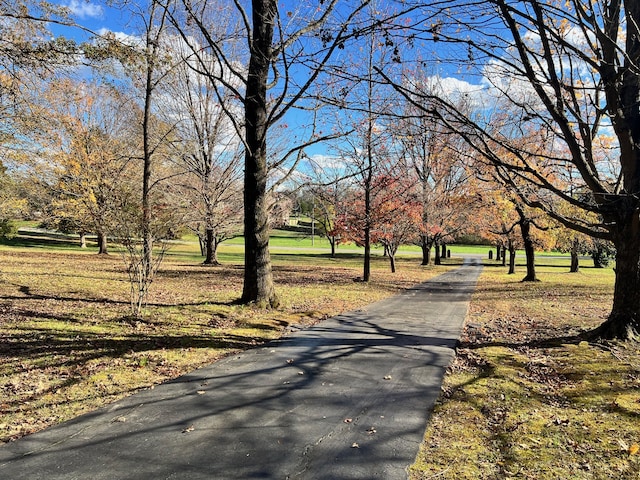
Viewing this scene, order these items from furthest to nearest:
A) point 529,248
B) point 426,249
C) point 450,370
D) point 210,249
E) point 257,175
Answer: point 426,249, point 210,249, point 529,248, point 257,175, point 450,370

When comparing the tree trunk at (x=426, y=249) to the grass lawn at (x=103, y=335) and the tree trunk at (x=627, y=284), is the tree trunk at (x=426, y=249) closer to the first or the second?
the grass lawn at (x=103, y=335)

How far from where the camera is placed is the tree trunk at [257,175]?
28.5ft

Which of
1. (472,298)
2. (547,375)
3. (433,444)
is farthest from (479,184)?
(433,444)

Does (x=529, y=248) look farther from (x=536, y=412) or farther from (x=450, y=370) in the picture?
(x=536, y=412)

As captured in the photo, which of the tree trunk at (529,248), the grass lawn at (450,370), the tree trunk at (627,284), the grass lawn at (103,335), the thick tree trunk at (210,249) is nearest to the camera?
the grass lawn at (450,370)

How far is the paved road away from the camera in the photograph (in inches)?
108

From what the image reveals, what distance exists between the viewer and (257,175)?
8.73 m

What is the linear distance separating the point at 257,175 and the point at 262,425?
617 cm

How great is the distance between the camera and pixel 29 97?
10453 millimetres

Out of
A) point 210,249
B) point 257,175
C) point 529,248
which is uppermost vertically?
point 257,175

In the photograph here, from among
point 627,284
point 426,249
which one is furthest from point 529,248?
point 627,284

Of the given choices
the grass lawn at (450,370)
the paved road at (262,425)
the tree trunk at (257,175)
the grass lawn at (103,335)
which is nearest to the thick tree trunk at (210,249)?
the grass lawn at (103,335)

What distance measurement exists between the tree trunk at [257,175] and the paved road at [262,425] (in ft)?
10.4

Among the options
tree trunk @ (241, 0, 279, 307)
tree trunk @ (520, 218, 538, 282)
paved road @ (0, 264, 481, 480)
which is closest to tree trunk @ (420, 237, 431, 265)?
tree trunk @ (520, 218, 538, 282)
